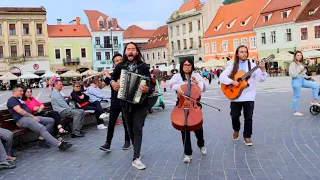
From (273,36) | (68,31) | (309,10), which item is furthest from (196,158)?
(68,31)

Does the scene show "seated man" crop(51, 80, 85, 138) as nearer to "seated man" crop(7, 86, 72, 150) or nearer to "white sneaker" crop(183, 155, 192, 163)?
"seated man" crop(7, 86, 72, 150)

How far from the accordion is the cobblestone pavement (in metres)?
1.05

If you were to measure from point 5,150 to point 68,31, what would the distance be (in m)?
60.0

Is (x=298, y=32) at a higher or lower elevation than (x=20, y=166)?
higher

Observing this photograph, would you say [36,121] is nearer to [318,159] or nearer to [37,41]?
[318,159]

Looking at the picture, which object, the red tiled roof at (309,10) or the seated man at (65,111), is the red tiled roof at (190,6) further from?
the seated man at (65,111)

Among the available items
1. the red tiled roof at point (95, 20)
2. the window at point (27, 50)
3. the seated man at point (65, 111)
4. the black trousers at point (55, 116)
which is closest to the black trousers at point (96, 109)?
the seated man at point (65, 111)

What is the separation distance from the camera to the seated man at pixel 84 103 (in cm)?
1010

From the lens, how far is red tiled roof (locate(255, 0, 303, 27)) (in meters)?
48.0

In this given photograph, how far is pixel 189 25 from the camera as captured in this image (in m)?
67.1

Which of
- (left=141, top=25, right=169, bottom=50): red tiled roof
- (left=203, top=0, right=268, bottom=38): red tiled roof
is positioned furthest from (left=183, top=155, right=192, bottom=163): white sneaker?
(left=141, top=25, right=169, bottom=50): red tiled roof

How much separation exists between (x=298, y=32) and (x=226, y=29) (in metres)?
13.0

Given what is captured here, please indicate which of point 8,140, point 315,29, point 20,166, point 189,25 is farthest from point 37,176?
point 189,25

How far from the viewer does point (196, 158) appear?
623cm
